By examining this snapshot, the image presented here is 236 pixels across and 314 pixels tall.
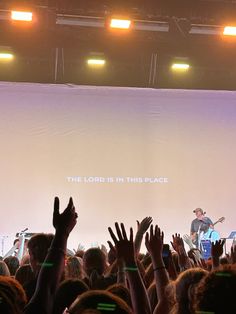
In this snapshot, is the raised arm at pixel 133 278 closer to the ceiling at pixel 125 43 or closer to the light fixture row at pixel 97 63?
the ceiling at pixel 125 43

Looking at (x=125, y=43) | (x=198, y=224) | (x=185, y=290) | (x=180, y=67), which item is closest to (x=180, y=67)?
(x=180, y=67)

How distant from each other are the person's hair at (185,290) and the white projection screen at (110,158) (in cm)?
632

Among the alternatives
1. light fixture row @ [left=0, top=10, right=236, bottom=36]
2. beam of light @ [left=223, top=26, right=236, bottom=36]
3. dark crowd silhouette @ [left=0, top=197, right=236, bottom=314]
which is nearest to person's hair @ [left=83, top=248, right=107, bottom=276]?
dark crowd silhouette @ [left=0, top=197, right=236, bottom=314]

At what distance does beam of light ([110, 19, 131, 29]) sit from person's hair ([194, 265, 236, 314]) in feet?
19.2

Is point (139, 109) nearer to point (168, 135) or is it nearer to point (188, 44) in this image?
point (168, 135)

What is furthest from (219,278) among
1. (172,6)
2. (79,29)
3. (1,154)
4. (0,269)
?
(1,154)

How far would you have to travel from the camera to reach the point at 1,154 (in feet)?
26.6

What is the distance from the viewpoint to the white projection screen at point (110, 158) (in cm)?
813

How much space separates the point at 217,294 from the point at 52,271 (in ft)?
2.04

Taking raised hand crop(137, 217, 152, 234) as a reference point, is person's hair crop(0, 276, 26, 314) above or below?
below

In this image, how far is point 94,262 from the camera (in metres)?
2.95

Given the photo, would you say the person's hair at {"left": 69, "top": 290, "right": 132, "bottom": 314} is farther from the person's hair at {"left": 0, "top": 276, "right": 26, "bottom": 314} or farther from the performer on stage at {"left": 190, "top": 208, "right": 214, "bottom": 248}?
the performer on stage at {"left": 190, "top": 208, "right": 214, "bottom": 248}

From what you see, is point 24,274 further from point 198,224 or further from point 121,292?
point 198,224

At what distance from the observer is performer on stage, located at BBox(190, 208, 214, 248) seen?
814 cm
